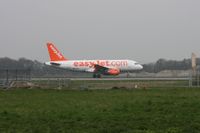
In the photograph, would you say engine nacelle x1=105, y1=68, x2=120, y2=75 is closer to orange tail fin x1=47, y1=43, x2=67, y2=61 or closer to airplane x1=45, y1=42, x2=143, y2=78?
airplane x1=45, y1=42, x2=143, y2=78

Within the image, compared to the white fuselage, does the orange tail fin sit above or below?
above

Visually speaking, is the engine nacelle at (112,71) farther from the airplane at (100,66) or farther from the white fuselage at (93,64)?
the white fuselage at (93,64)

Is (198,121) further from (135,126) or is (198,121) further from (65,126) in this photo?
(65,126)

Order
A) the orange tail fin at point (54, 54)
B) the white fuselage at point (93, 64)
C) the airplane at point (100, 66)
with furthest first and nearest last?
the orange tail fin at point (54, 54), the white fuselage at point (93, 64), the airplane at point (100, 66)

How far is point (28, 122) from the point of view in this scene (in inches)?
480

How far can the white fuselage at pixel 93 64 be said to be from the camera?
65.1 meters

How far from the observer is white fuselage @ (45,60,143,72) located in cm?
6512

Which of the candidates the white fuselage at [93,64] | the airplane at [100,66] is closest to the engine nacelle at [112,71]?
the airplane at [100,66]

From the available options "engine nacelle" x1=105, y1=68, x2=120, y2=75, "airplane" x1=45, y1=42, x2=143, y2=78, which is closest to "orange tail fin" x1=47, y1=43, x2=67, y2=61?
"airplane" x1=45, y1=42, x2=143, y2=78

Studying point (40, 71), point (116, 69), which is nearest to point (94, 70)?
point (116, 69)

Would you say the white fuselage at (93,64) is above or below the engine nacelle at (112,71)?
above

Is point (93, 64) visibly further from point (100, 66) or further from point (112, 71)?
point (112, 71)

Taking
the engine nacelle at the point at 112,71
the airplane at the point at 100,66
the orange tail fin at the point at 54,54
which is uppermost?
the orange tail fin at the point at 54,54

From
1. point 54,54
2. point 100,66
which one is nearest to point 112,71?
point 100,66
